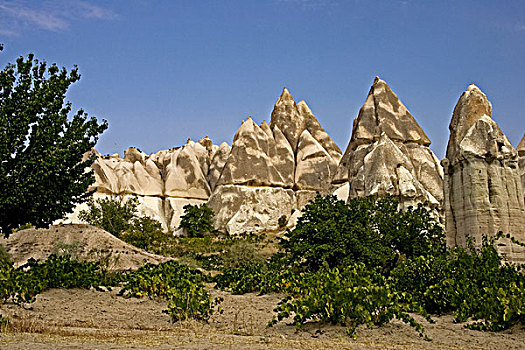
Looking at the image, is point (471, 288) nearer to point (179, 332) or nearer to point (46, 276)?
Result: point (179, 332)

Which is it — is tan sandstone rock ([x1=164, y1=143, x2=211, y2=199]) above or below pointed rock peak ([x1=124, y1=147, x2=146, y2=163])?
below

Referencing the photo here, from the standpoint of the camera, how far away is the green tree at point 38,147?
11156 mm

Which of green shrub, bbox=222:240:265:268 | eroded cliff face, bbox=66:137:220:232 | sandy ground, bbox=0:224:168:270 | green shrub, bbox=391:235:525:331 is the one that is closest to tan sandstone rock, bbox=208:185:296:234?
eroded cliff face, bbox=66:137:220:232

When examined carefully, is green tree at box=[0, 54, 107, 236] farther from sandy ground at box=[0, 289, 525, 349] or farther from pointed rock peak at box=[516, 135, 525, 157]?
pointed rock peak at box=[516, 135, 525, 157]

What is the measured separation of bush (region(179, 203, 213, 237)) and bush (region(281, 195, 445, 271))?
2132cm

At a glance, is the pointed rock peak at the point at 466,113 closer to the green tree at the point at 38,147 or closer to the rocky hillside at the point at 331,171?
the rocky hillside at the point at 331,171

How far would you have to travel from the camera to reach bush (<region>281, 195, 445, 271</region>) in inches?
603

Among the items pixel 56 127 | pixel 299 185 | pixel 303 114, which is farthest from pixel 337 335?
pixel 303 114

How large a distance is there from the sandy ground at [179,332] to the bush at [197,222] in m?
27.7

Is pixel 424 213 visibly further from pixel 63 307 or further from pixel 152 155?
pixel 152 155

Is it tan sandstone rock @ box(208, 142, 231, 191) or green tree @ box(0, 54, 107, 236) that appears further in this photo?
tan sandstone rock @ box(208, 142, 231, 191)

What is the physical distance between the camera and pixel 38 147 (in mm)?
11617

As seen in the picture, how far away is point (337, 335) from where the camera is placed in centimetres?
705

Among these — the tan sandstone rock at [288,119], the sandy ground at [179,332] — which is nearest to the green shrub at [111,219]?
the tan sandstone rock at [288,119]
